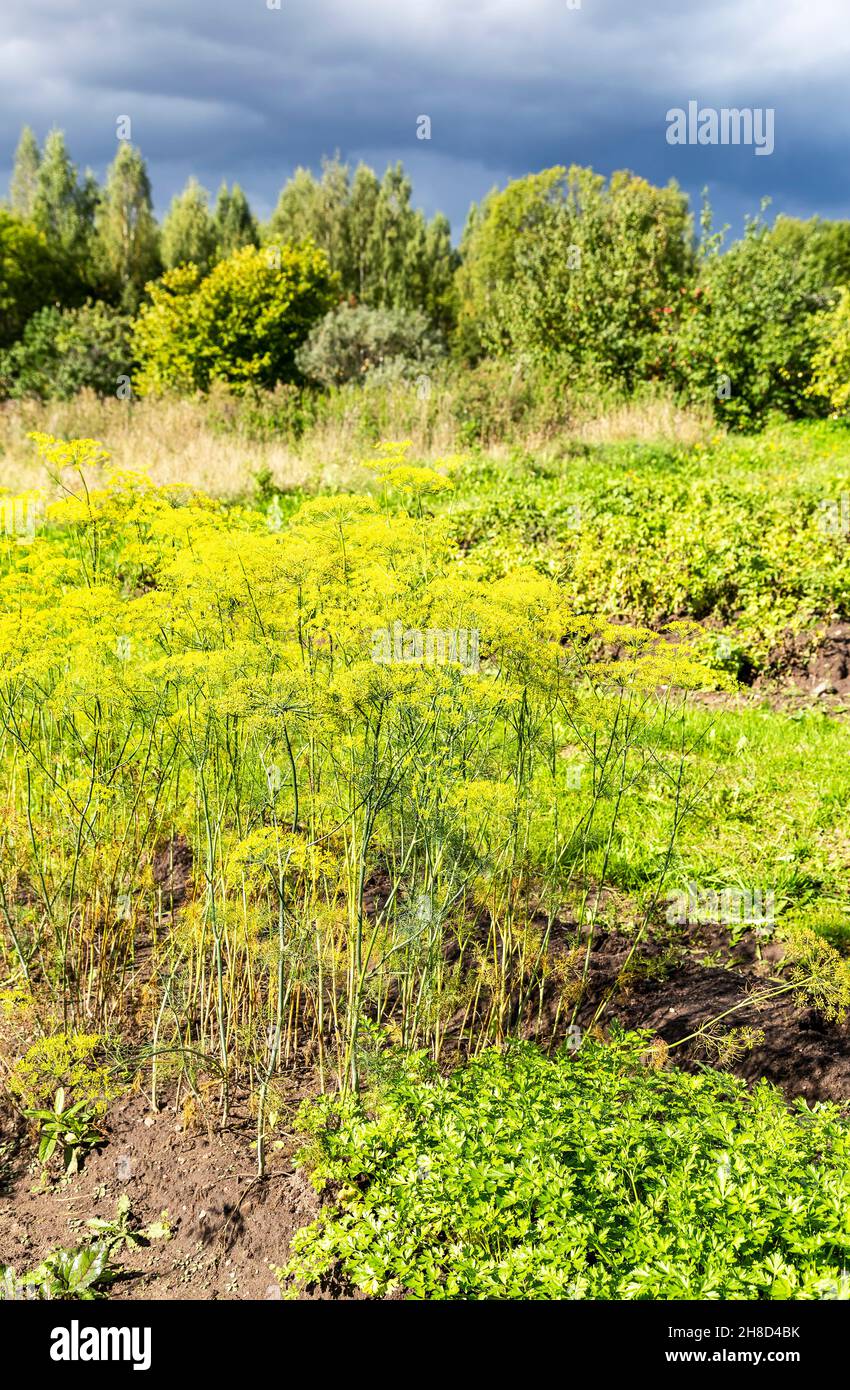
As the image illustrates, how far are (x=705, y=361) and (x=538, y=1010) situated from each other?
49.5ft

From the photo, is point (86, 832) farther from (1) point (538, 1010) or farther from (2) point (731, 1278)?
A: (2) point (731, 1278)

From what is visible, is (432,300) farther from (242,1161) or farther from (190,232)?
(242,1161)

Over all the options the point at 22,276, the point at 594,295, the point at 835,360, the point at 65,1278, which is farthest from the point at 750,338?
the point at 22,276

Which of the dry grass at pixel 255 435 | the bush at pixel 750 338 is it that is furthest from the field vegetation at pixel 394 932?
the bush at pixel 750 338

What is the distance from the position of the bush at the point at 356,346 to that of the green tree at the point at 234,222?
24035mm

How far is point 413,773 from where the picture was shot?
9.83 ft

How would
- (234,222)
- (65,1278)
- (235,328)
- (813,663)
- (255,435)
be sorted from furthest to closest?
(234,222)
(235,328)
(255,435)
(813,663)
(65,1278)

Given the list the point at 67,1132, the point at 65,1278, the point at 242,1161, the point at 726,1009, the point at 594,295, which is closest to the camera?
the point at 65,1278

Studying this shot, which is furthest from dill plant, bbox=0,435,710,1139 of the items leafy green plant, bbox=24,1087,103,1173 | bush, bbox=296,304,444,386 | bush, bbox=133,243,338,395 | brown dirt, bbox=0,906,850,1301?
bush, bbox=133,243,338,395

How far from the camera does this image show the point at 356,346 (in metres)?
19.5

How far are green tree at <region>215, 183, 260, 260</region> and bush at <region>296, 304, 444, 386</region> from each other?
78.9 feet

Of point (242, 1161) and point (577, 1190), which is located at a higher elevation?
point (577, 1190)

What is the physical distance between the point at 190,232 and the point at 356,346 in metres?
23.1

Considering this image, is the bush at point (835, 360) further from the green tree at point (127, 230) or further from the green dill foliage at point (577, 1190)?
the green tree at point (127, 230)
